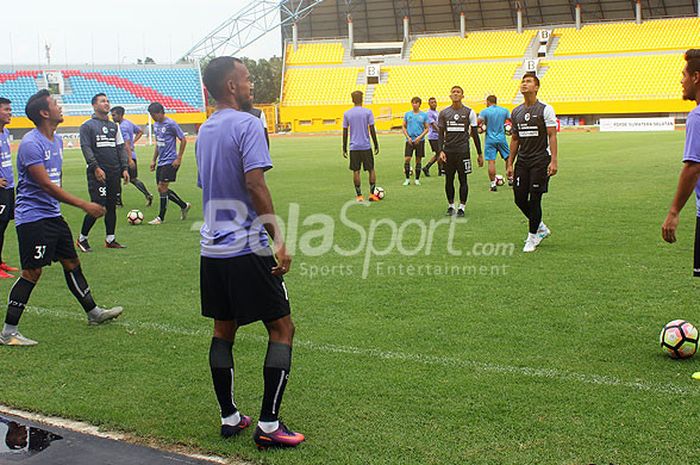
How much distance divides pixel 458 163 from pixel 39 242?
733 cm

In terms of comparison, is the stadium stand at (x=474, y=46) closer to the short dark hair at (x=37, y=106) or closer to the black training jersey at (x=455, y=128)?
the black training jersey at (x=455, y=128)

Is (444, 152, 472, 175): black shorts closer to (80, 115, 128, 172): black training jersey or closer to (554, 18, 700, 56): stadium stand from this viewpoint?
(80, 115, 128, 172): black training jersey

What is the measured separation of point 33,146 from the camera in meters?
5.98

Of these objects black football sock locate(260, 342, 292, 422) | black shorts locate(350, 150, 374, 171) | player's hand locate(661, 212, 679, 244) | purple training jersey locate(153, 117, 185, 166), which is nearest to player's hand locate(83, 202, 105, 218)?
black football sock locate(260, 342, 292, 422)

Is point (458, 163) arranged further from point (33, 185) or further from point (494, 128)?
point (33, 185)

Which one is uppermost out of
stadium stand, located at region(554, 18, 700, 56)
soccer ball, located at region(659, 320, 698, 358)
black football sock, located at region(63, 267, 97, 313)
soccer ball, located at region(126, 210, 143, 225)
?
stadium stand, located at region(554, 18, 700, 56)

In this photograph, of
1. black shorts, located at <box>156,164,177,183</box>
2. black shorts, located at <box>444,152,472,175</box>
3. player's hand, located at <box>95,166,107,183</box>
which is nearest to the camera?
player's hand, located at <box>95,166,107,183</box>

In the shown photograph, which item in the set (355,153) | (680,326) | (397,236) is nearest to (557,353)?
(680,326)

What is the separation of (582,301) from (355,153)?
8.51m

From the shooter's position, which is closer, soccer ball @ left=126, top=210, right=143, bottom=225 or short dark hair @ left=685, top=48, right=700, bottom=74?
short dark hair @ left=685, top=48, right=700, bottom=74

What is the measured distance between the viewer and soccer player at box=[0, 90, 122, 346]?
5.89 meters

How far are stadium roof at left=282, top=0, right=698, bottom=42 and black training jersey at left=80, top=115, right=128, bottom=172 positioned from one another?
2156 inches

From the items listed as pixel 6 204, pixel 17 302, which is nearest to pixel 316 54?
pixel 6 204

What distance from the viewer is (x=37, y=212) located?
6.06 meters
